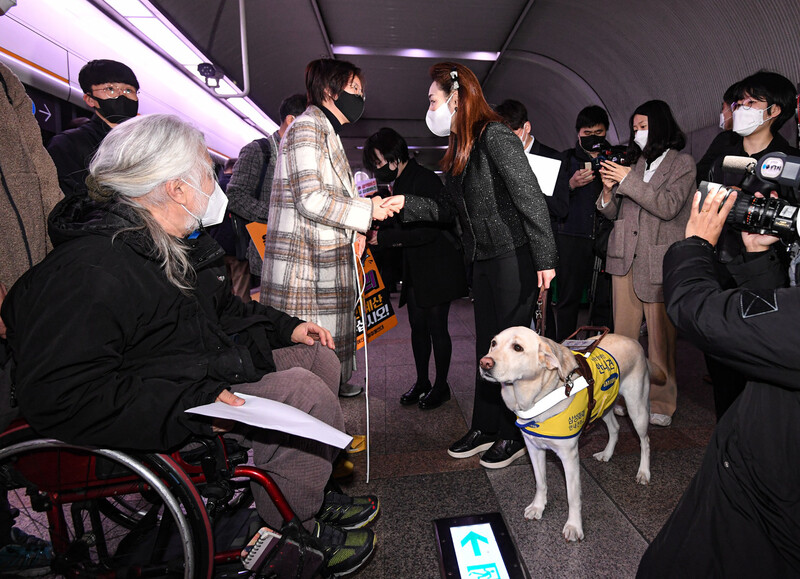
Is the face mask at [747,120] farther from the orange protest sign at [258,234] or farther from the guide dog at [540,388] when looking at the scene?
the orange protest sign at [258,234]

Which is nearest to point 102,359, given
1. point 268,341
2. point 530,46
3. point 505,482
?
point 268,341

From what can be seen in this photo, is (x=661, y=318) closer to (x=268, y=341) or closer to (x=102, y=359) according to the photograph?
(x=268, y=341)

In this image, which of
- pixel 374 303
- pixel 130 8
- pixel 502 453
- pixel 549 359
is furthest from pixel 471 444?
pixel 130 8

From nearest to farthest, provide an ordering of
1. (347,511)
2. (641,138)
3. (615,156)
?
(347,511), (641,138), (615,156)

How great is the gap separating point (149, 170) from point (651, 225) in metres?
2.91

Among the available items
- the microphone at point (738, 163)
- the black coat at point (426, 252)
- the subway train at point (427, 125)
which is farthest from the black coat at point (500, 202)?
the subway train at point (427, 125)

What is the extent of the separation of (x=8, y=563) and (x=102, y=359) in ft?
2.78

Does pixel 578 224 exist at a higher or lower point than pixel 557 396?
higher

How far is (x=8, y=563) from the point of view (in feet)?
4.97

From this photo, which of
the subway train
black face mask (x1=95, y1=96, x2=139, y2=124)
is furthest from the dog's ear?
black face mask (x1=95, y1=96, x2=139, y2=124)

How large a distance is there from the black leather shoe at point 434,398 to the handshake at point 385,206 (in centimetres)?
163

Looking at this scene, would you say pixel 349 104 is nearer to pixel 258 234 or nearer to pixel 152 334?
pixel 258 234

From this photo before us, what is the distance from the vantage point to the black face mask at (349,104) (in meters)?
2.51

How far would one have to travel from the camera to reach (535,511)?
2.23 metres
